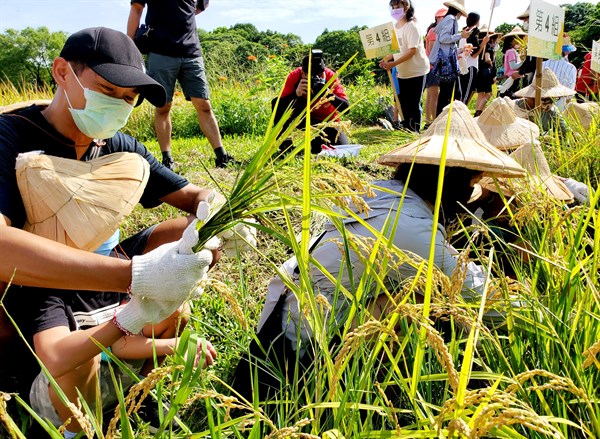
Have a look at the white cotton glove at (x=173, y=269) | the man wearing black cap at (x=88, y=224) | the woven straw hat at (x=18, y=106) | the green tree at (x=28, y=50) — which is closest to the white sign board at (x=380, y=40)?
the man wearing black cap at (x=88, y=224)

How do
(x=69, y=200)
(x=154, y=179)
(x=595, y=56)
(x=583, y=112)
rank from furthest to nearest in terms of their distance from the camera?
(x=595, y=56)
(x=583, y=112)
(x=154, y=179)
(x=69, y=200)

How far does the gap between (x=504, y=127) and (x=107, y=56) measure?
2.30 meters

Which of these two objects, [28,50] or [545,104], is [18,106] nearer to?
[545,104]

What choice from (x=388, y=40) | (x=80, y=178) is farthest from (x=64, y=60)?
(x=388, y=40)

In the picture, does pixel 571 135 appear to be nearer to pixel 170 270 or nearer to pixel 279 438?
pixel 170 270

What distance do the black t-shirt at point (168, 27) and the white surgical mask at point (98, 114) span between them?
238 cm

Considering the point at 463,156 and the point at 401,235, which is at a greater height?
the point at 463,156

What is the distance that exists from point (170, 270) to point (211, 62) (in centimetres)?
906

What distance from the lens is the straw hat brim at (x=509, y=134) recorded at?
296cm

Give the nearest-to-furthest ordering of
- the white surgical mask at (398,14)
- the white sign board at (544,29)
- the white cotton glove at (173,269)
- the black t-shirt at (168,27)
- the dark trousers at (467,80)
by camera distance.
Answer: the white cotton glove at (173,269), the white sign board at (544,29), the black t-shirt at (168,27), the white surgical mask at (398,14), the dark trousers at (467,80)

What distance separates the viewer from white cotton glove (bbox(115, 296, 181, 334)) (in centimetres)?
132

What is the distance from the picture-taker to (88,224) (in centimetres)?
150

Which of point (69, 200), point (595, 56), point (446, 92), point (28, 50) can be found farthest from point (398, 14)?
point (28, 50)

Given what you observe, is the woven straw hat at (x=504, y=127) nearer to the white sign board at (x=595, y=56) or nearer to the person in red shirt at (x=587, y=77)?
the white sign board at (x=595, y=56)
